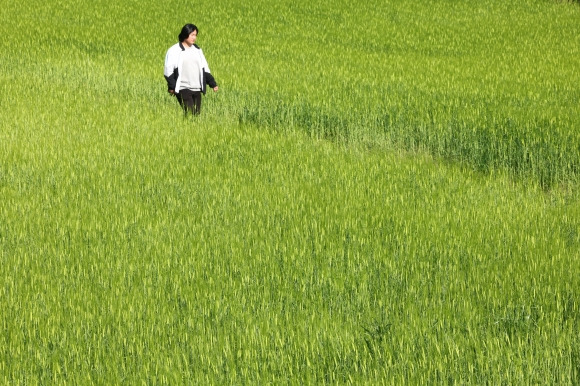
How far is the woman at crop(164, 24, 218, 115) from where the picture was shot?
977cm

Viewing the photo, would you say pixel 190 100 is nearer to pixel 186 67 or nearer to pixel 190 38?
pixel 186 67

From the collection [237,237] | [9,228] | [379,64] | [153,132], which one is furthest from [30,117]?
[379,64]

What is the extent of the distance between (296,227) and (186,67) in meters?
4.72

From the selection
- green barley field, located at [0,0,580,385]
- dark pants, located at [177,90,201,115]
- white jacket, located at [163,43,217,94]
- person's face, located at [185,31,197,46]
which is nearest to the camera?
green barley field, located at [0,0,580,385]

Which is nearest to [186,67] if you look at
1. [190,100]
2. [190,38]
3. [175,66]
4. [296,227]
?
[175,66]

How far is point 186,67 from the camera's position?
9.88 meters

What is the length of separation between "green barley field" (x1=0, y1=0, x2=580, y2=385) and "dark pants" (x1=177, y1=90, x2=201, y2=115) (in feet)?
0.53

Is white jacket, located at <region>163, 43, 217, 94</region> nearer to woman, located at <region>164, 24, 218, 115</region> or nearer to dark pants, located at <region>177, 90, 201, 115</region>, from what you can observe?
woman, located at <region>164, 24, 218, 115</region>

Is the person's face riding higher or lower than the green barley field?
higher

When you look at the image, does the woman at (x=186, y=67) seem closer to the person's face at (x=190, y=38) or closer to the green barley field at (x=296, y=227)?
the person's face at (x=190, y=38)

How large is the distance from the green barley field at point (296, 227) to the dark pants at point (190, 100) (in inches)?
6.4

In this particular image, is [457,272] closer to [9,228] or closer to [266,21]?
[9,228]

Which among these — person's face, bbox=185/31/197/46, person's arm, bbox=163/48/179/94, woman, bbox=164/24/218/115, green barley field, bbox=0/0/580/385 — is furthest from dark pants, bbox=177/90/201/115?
person's face, bbox=185/31/197/46

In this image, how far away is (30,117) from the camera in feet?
34.6
